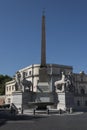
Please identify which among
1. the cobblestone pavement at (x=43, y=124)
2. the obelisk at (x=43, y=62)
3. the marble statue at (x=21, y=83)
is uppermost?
the obelisk at (x=43, y=62)

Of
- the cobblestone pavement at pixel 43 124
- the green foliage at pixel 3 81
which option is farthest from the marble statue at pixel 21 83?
the green foliage at pixel 3 81

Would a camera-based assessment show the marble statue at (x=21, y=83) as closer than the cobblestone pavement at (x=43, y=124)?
No

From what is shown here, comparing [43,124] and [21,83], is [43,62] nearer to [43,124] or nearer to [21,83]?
[21,83]

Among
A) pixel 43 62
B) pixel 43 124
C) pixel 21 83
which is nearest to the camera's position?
pixel 43 124

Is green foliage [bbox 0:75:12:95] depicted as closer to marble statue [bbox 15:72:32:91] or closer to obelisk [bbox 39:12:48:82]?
obelisk [bbox 39:12:48:82]

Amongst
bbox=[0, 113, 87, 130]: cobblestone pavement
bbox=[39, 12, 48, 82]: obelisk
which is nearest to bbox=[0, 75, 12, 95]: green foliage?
bbox=[39, 12, 48, 82]: obelisk

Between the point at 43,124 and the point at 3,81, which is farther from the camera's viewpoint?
the point at 3,81

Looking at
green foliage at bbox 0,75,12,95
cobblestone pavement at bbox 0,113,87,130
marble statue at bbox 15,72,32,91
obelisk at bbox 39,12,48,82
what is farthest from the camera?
green foliage at bbox 0,75,12,95

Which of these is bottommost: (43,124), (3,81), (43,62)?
(43,124)

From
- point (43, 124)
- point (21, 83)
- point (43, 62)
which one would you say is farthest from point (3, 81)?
point (43, 124)

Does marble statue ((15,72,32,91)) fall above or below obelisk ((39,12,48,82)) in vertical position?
below

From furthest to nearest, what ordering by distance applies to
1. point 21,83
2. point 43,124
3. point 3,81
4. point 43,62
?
point 3,81
point 43,62
point 21,83
point 43,124

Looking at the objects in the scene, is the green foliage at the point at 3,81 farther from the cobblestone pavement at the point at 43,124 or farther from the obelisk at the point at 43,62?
the cobblestone pavement at the point at 43,124

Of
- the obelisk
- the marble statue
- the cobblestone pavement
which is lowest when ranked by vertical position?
the cobblestone pavement
